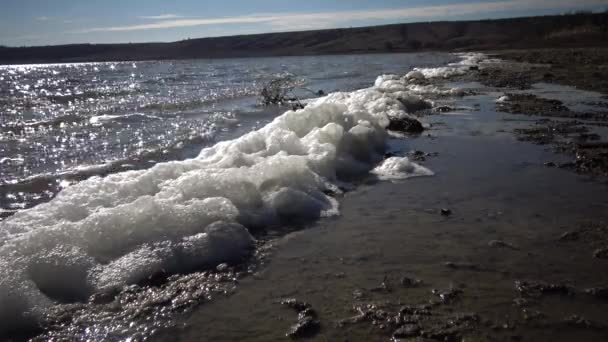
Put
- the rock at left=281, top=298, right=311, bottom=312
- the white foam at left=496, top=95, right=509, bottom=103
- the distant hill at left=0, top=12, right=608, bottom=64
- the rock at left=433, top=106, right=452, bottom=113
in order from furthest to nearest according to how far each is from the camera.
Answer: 1. the distant hill at left=0, top=12, right=608, bottom=64
2. the white foam at left=496, top=95, right=509, bottom=103
3. the rock at left=433, top=106, right=452, bottom=113
4. the rock at left=281, top=298, right=311, bottom=312

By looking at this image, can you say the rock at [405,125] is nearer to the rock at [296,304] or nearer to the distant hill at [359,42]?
the rock at [296,304]

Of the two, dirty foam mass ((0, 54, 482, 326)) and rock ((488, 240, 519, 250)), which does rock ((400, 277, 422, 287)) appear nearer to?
rock ((488, 240, 519, 250))

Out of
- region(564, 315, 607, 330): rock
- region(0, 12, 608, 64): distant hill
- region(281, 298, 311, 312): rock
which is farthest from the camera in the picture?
region(0, 12, 608, 64): distant hill

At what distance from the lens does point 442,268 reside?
3523mm

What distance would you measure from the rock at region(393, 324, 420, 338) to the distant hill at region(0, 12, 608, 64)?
44673 millimetres

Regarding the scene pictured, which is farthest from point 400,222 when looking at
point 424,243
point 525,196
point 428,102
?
point 428,102

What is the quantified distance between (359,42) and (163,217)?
2973 inches

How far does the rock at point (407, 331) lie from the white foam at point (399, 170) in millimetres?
3315

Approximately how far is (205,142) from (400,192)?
554 centimetres

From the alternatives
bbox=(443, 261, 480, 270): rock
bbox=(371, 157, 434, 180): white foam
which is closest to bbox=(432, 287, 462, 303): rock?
bbox=(443, 261, 480, 270): rock

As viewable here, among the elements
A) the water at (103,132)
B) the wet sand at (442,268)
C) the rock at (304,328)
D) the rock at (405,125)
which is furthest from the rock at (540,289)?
the rock at (405,125)

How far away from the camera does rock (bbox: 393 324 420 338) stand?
276 centimetres

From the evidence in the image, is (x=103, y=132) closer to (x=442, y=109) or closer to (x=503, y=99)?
(x=442, y=109)

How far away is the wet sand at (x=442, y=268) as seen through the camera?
2.84 metres
